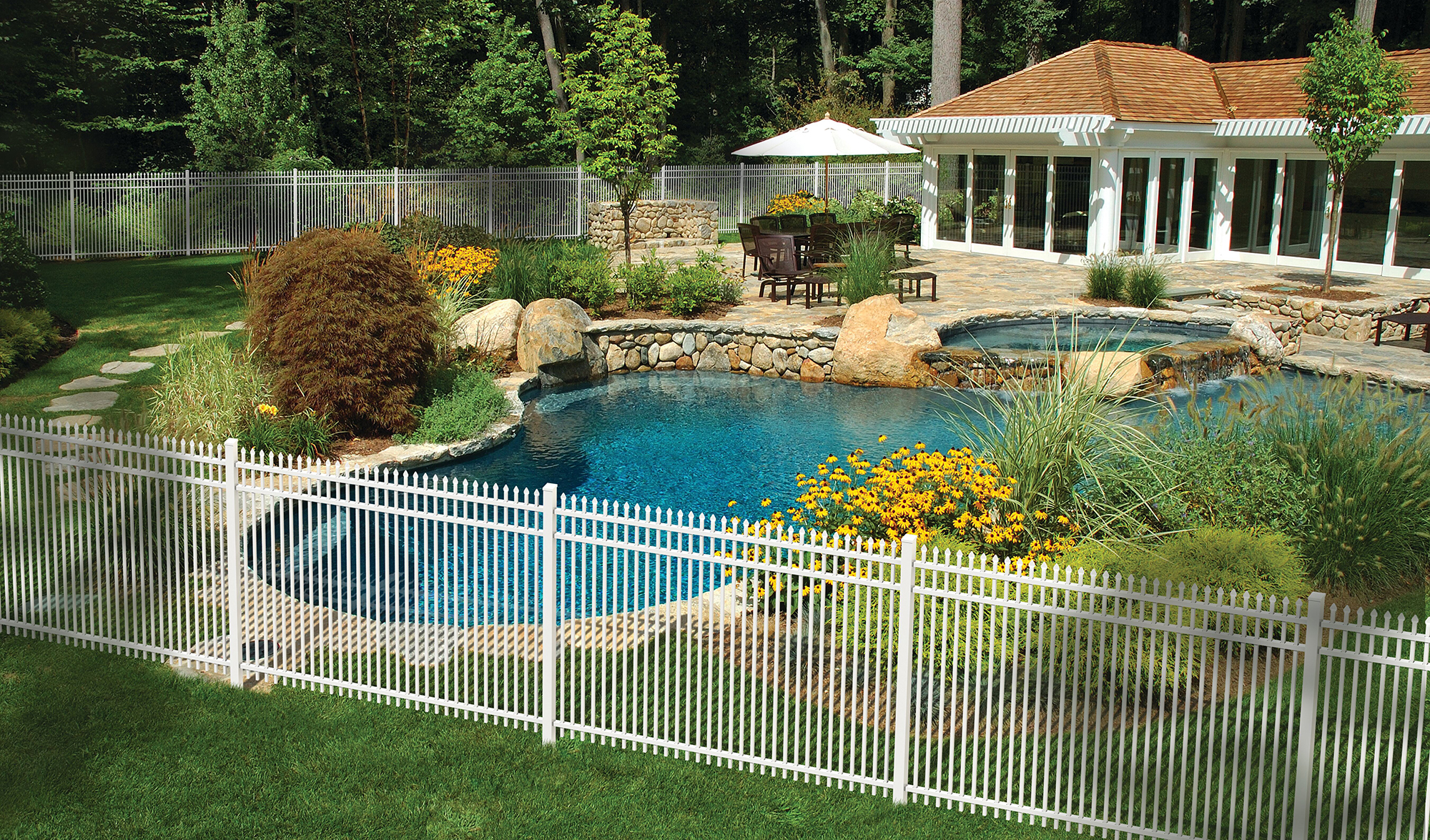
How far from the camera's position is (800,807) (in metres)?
5.54

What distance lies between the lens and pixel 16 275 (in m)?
14.7

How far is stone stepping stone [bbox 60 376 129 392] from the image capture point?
12.4 m

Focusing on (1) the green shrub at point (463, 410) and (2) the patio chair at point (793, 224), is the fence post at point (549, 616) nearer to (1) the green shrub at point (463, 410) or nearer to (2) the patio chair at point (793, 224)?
(1) the green shrub at point (463, 410)

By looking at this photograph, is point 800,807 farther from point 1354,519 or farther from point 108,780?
point 1354,519

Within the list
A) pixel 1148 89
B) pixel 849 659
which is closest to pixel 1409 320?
pixel 1148 89

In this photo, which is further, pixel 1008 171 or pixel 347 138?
pixel 347 138

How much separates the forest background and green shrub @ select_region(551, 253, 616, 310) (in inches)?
434

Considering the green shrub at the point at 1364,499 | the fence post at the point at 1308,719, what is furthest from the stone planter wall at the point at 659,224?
the fence post at the point at 1308,719

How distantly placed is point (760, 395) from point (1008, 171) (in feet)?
38.7

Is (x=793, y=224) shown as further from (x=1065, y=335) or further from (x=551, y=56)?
(x=551, y=56)

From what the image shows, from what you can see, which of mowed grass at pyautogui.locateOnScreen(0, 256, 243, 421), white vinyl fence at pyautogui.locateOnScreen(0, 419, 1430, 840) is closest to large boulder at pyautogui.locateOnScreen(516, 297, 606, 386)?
mowed grass at pyautogui.locateOnScreen(0, 256, 243, 421)

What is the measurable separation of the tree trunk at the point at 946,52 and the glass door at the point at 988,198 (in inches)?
196

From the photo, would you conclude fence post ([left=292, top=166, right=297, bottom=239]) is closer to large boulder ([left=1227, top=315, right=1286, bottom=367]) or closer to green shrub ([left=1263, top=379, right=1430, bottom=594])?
large boulder ([left=1227, top=315, right=1286, bottom=367])

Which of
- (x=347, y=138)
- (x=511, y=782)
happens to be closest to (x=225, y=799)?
(x=511, y=782)
